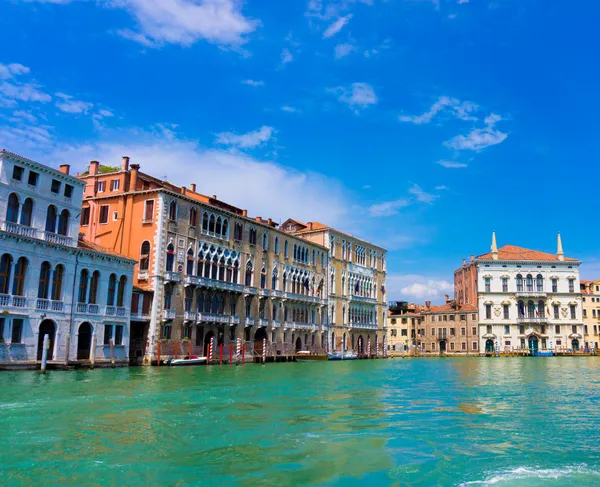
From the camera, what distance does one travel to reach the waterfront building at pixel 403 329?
77.8 meters

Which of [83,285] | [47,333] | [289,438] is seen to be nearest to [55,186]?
[83,285]

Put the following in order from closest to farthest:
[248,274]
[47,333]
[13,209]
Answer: [13,209] → [47,333] → [248,274]

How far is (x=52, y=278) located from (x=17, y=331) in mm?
2864

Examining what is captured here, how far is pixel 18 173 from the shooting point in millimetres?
26188

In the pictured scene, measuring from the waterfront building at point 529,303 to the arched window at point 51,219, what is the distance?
57.5 metres

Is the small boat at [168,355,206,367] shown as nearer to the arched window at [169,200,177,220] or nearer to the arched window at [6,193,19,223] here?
the arched window at [169,200,177,220]

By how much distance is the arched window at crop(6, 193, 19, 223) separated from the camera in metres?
25.5

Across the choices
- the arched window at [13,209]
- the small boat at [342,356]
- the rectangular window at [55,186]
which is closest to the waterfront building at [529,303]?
the small boat at [342,356]

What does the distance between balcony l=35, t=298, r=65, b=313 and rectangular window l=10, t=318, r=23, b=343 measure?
101cm

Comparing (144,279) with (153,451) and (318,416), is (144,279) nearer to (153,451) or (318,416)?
(318,416)

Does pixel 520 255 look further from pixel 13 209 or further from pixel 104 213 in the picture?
pixel 13 209

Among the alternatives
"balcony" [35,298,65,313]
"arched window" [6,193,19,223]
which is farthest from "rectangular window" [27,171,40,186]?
"balcony" [35,298,65,313]

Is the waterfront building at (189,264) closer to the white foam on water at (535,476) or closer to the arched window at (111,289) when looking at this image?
the arched window at (111,289)

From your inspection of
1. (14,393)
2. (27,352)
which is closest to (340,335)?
(27,352)
